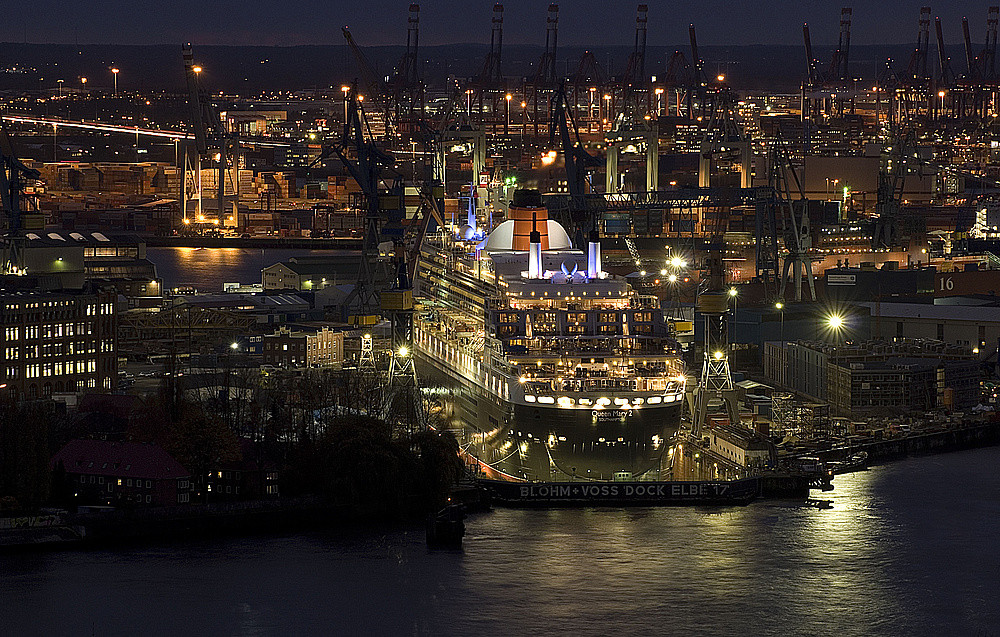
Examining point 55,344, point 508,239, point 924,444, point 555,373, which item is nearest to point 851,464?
point 924,444

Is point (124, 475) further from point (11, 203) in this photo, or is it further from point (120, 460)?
point (11, 203)

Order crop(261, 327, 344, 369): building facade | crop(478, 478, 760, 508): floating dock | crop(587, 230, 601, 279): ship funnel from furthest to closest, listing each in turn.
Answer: crop(261, 327, 344, 369): building facade → crop(587, 230, 601, 279): ship funnel → crop(478, 478, 760, 508): floating dock

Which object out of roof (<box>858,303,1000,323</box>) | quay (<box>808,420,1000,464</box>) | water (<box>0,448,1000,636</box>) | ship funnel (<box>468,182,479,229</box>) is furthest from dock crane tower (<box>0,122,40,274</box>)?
water (<box>0,448,1000,636</box>)

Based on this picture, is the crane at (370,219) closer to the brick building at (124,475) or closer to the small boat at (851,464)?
the small boat at (851,464)

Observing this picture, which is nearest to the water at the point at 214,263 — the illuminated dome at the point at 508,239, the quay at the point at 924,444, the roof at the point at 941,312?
the roof at the point at 941,312

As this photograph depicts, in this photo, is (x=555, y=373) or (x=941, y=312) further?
(x=941, y=312)

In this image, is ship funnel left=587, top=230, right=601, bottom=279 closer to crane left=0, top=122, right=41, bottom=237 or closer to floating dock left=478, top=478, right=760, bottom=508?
floating dock left=478, top=478, right=760, bottom=508
